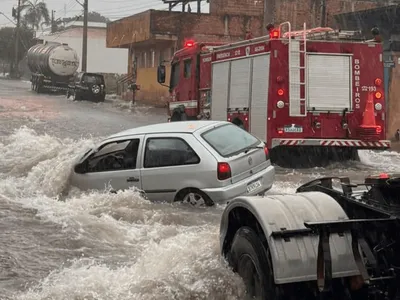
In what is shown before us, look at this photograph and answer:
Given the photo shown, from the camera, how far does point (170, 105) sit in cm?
2091

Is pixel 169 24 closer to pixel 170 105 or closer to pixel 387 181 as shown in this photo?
pixel 170 105

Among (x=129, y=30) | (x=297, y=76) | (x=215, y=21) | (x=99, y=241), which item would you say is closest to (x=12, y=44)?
(x=129, y=30)

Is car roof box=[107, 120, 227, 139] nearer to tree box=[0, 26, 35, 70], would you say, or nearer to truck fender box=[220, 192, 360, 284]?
truck fender box=[220, 192, 360, 284]

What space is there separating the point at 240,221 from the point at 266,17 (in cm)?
1850

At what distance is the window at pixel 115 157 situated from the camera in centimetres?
981

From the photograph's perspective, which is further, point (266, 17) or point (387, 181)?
point (266, 17)

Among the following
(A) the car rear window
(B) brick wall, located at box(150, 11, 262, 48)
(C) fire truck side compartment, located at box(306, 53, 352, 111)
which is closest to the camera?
(A) the car rear window

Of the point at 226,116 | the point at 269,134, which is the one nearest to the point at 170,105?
the point at 226,116

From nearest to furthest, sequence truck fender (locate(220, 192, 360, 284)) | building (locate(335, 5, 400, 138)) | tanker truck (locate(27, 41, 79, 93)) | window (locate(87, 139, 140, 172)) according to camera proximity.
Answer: truck fender (locate(220, 192, 360, 284)) → window (locate(87, 139, 140, 172)) → building (locate(335, 5, 400, 138)) → tanker truck (locate(27, 41, 79, 93))

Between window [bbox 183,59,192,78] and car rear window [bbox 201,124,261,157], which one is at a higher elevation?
window [bbox 183,59,192,78]

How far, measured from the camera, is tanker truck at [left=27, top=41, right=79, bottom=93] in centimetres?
5041

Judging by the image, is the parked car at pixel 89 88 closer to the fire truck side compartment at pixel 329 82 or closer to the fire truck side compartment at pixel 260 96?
the fire truck side compartment at pixel 260 96

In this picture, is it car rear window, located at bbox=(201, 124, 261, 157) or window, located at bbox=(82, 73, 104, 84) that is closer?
car rear window, located at bbox=(201, 124, 261, 157)

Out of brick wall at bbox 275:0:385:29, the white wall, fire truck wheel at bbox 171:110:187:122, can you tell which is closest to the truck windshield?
fire truck wheel at bbox 171:110:187:122
